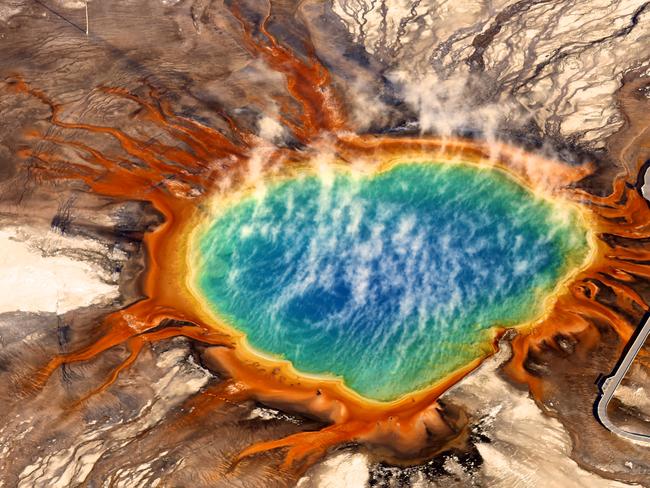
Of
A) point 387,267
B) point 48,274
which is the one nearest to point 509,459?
point 387,267

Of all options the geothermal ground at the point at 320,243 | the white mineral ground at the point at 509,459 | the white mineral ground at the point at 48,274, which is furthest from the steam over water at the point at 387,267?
the white mineral ground at the point at 48,274

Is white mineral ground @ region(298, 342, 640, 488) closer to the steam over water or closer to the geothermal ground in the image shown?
the geothermal ground

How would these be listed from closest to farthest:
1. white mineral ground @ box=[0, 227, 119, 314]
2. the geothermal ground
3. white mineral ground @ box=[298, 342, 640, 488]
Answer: white mineral ground @ box=[298, 342, 640, 488] < the geothermal ground < white mineral ground @ box=[0, 227, 119, 314]

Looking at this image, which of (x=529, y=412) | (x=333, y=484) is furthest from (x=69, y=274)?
(x=529, y=412)

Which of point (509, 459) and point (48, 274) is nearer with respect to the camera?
point (509, 459)

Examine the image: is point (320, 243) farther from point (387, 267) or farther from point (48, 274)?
point (48, 274)

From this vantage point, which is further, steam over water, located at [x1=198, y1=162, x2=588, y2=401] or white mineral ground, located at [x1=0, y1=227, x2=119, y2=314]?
steam over water, located at [x1=198, y1=162, x2=588, y2=401]

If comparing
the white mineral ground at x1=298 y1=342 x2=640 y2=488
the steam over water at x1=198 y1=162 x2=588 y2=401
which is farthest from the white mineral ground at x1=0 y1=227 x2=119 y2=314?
the white mineral ground at x1=298 y1=342 x2=640 y2=488

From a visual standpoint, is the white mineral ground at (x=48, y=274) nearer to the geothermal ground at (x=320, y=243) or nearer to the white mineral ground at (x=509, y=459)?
the geothermal ground at (x=320, y=243)
